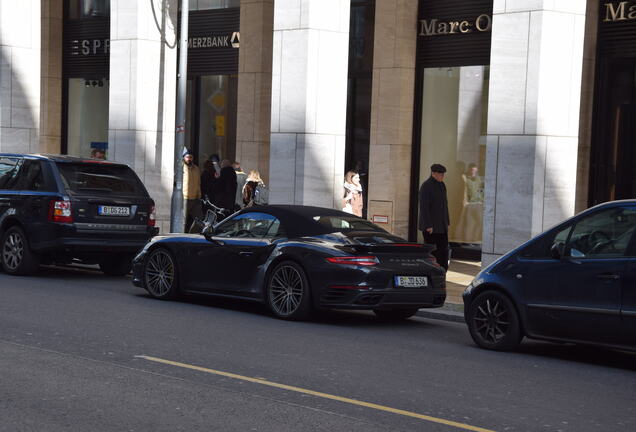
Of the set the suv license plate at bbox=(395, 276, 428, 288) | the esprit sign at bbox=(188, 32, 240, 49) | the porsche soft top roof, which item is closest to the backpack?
the esprit sign at bbox=(188, 32, 240, 49)

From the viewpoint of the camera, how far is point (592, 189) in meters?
18.2

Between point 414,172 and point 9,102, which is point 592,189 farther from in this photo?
point 9,102

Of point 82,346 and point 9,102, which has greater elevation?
point 9,102

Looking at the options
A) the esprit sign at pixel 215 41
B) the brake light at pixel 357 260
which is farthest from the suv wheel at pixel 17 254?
the esprit sign at pixel 215 41

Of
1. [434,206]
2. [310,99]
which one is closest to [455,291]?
[434,206]

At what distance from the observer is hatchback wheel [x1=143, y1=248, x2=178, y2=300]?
13.2 m

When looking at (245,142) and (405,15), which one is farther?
(245,142)

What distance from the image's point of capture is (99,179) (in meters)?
15.6

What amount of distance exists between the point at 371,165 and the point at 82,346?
12.4m

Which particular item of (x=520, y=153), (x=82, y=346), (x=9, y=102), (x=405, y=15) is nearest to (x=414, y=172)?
(x=405, y=15)

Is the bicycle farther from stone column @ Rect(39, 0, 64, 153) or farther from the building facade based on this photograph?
stone column @ Rect(39, 0, 64, 153)

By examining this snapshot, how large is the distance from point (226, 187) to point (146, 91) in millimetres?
3136

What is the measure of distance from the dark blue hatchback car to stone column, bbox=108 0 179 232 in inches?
529

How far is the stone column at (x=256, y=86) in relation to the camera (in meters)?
23.0
